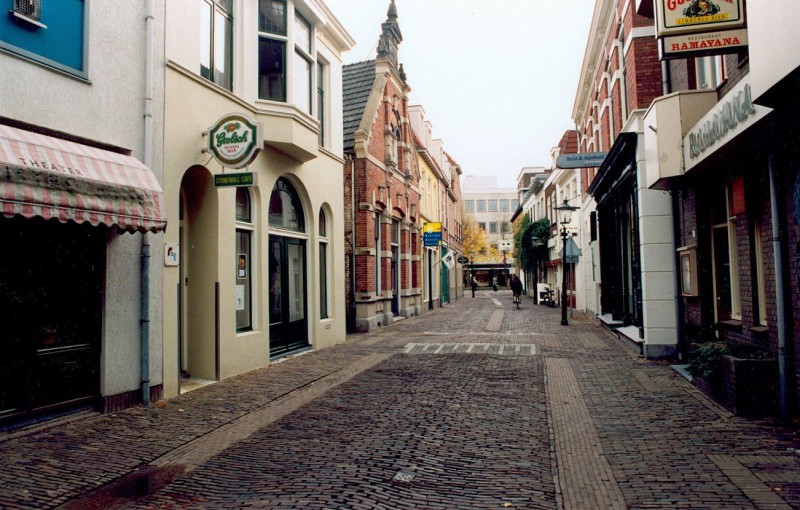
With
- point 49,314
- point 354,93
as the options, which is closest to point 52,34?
point 49,314

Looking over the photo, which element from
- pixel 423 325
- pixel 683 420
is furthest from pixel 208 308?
pixel 423 325

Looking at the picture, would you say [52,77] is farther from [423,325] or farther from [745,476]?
[423,325]

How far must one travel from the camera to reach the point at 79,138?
662cm

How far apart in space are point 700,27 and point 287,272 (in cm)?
822

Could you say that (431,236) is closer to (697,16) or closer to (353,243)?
(353,243)

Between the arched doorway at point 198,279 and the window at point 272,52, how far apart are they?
2624 millimetres

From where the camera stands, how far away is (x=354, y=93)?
64.5 feet

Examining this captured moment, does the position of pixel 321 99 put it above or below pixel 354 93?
below

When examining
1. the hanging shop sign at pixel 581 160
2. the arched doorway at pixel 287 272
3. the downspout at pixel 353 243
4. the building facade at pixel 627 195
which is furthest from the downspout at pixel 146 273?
the downspout at pixel 353 243

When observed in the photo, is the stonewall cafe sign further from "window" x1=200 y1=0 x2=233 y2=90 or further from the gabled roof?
the gabled roof

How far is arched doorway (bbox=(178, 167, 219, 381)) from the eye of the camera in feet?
30.2

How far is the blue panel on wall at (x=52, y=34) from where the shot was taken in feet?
19.2

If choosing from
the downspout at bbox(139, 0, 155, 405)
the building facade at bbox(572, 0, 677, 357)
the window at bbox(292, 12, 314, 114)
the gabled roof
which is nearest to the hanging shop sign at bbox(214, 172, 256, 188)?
the downspout at bbox(139, 0, 155, 405)

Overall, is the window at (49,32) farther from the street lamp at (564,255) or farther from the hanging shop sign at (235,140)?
the street lamp at (564,255)
